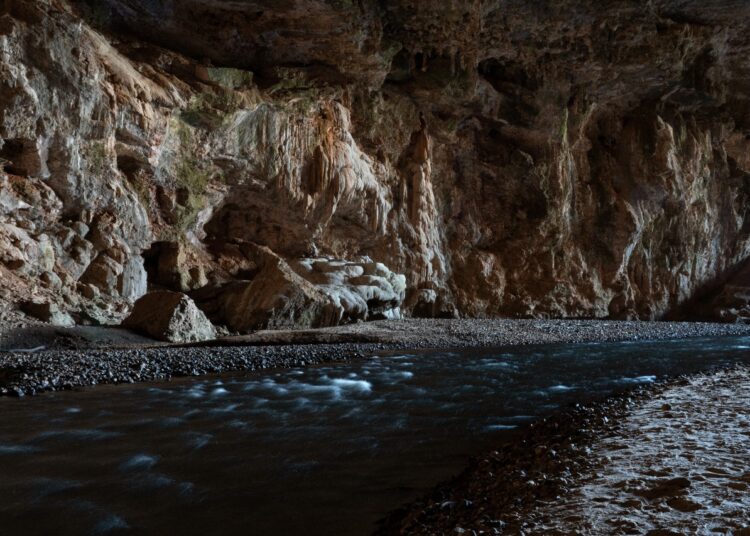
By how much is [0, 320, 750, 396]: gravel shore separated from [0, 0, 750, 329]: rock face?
2.09m

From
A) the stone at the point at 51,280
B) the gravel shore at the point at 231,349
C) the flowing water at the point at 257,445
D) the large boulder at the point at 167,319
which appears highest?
the stone at the point at 51,280

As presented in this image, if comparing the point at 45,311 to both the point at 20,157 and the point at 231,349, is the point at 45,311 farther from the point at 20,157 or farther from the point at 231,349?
the point at 231,349

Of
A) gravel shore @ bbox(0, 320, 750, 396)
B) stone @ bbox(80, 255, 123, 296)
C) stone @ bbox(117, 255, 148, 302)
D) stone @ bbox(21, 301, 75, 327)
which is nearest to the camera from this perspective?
gravel shore @ bbox(0, 320, 750, 396)

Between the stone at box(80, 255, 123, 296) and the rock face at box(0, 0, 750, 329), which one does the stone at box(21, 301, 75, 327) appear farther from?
the stone at box(80, 255, 123, 296)

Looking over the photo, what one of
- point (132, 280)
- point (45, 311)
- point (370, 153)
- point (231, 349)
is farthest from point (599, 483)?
point (370, 153)

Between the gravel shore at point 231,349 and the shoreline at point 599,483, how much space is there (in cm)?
643


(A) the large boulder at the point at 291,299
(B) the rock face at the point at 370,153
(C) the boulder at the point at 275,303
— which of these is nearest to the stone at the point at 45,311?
(B) the rock face at the point at 370,153

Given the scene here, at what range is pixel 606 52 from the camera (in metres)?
26.2

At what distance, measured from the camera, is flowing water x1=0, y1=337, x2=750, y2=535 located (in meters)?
3.66

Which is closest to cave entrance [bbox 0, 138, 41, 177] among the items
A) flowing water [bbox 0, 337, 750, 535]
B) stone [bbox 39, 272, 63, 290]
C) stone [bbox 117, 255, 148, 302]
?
stone [bbox 39, 272, 63, 290]

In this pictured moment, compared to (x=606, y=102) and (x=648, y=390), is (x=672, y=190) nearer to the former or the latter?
(x=606, y=102)

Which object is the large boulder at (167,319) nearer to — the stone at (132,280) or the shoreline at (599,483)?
the stone at (132,280)

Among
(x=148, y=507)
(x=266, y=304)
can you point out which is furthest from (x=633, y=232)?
(x=148, y=507)

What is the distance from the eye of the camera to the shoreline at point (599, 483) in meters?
3.01
